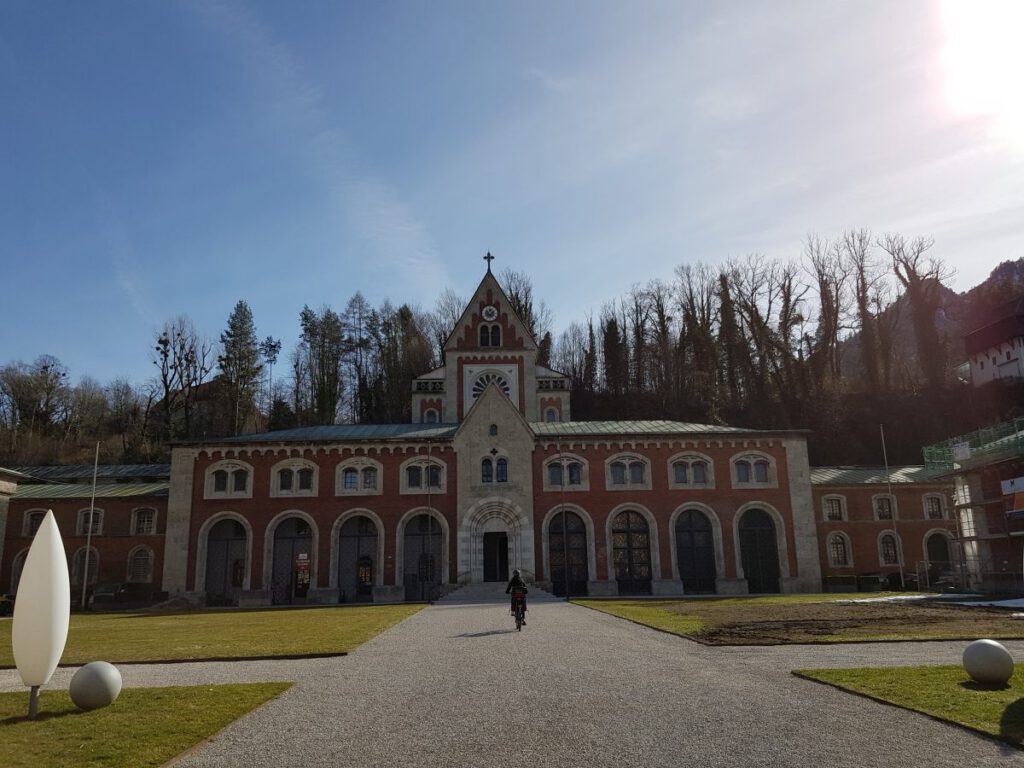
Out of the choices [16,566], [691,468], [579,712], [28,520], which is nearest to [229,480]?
[28,520]

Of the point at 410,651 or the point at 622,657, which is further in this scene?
the point at 410,651

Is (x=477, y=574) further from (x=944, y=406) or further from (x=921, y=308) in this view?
(x=921, y=308)

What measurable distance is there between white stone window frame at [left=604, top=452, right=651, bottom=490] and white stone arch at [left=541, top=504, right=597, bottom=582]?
7.24 ft

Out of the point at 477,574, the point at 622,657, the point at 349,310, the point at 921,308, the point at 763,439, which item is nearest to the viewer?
the point at 622,657

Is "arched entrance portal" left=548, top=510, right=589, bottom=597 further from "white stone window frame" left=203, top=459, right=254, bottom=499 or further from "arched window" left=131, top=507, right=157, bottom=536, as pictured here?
"arched window" left=131, top=507, right=157, bottom=536

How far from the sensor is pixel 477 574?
43.7 meters

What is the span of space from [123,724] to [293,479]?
3646cm

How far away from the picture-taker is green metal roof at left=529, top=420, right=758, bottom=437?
151 ft

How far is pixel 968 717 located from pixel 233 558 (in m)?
42.0

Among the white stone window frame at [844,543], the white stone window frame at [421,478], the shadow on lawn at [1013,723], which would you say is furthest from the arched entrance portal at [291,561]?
the shadow on lawn at [1013,723]

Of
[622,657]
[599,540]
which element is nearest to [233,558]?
[599,540]

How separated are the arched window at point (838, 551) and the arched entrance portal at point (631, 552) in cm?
1326

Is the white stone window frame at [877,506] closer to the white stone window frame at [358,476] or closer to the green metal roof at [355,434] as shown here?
the green metal roof at [355,434]

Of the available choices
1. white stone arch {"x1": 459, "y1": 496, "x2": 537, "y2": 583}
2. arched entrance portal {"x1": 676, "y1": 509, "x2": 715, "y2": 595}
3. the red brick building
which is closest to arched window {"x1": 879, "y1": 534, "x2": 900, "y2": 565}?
the red brick building
